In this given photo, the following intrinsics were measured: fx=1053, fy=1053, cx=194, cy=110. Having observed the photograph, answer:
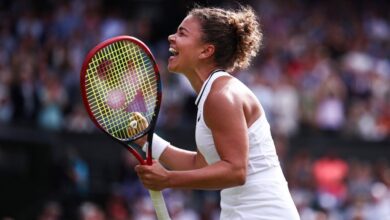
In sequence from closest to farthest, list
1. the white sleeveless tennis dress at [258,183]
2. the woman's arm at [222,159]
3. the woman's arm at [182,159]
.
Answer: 1. the woman's arm at [222,159]
2. the white sleeveless tennis dress at [258,183]
3. the woman's arm at [182,159]

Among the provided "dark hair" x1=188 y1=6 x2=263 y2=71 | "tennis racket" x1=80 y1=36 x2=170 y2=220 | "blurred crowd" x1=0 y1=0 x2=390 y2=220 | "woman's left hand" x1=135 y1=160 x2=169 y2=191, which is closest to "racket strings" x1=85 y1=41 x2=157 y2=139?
"tennis racket" x1=80 y1=36 x2=170 y2=220

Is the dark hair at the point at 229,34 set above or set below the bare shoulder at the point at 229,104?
above

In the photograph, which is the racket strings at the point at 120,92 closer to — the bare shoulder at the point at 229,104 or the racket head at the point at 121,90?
the racket head at the point at 121,90

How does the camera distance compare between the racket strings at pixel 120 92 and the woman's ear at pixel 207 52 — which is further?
the racket strings at pixel 120 92

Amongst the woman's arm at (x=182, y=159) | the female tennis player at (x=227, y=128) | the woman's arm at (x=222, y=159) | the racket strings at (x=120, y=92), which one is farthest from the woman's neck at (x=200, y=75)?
the woman's arm at (x=182, y=159)

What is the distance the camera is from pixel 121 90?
564 cm

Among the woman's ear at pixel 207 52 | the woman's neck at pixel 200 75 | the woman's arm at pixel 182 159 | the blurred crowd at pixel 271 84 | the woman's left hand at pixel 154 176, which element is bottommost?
the blurred crowd at pixel 271 84

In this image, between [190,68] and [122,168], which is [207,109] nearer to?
[190,68]

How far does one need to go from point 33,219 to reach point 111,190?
107cm

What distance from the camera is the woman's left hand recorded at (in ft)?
16.0

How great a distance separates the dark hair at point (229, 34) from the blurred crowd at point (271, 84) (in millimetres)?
5573

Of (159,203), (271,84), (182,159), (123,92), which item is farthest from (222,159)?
(271,84)

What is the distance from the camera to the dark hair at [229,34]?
5.21 m

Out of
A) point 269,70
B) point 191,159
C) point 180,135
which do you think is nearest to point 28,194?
point 180,135
